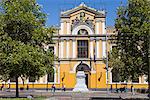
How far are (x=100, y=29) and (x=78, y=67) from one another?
Answer: 30.6ft

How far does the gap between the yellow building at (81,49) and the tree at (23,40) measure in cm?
3914

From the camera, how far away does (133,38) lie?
1225 inches

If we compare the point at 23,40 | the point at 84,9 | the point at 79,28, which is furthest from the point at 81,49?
the point at 23,40

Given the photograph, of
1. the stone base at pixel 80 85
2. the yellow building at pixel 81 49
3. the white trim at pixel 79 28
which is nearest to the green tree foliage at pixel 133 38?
the stone base at pixel 80 85

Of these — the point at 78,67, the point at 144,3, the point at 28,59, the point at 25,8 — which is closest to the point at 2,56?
the point at 28,59

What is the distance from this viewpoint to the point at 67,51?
7756 centimetres

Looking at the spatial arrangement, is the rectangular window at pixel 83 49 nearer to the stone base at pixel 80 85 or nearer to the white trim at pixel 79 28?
the white trim at pixel 79 28

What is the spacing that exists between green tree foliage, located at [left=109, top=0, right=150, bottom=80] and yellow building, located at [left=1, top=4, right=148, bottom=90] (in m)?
43.3

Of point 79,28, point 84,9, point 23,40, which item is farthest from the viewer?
point 84,9

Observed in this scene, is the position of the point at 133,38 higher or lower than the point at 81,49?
lower

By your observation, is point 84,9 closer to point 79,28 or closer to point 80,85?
point 79,28

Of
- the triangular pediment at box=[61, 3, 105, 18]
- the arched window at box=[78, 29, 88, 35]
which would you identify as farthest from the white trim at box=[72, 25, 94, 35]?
the triangular pediment at box=[61, 3, 105, 18]

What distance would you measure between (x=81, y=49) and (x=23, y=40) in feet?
138

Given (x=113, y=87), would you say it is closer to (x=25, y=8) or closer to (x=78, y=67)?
(x=78, y=67)
